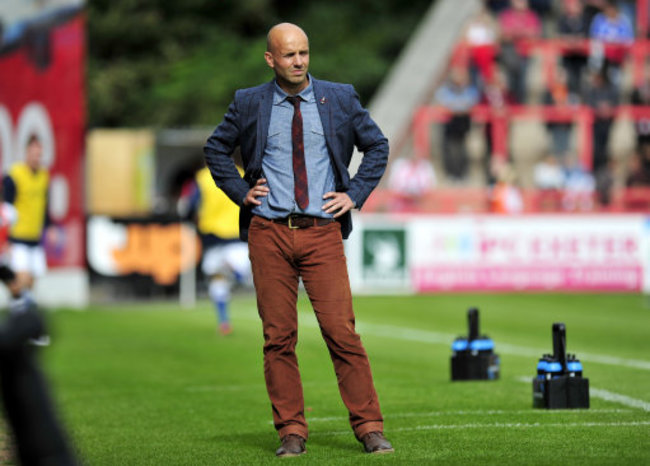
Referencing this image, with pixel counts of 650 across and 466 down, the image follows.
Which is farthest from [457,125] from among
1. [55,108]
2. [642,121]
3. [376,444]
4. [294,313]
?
[376,444]

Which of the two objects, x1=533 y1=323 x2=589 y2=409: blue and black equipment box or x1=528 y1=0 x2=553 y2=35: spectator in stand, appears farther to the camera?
x1=528 y1=0 x2=553 y2=35: spectator in stand

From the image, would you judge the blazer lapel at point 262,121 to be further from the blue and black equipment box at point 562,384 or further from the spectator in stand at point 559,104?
the spectator in stand at point 559,104

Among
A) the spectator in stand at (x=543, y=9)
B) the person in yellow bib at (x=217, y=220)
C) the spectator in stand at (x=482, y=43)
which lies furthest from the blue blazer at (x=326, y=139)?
the spectator in stand at (x=543, y=9)

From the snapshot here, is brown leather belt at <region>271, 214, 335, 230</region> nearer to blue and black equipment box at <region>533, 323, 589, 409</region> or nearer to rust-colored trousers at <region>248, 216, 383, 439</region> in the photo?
rust-colored trousers at <region>248, 216, 383, 439</region>

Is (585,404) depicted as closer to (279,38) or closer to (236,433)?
(236,433)

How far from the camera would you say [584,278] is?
2558 cm

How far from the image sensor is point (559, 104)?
33594 mm

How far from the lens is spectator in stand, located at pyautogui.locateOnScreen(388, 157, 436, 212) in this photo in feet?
97.9

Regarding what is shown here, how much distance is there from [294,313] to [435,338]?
9195 millimetres

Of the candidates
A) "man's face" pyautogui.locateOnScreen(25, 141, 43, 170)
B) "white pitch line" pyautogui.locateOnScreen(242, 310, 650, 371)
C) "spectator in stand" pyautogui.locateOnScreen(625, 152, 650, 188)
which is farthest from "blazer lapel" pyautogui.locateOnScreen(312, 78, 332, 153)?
"spectator in stand" pyautogui.locateOnScreen(625, 152, 650, 188)

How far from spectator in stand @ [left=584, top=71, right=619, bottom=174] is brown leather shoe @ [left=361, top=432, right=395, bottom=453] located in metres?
27.2

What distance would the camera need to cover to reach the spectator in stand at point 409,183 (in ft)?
97.9

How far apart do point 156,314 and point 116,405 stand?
11210 mm

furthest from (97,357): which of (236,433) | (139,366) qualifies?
(236,433)
